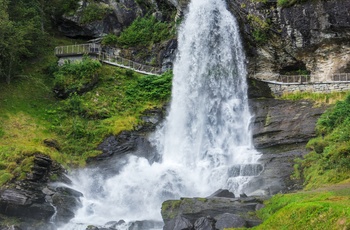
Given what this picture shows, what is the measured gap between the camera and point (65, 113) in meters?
27.1

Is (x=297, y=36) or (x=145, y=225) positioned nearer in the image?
(x=145, y=225)

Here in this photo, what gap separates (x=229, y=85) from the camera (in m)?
28.4

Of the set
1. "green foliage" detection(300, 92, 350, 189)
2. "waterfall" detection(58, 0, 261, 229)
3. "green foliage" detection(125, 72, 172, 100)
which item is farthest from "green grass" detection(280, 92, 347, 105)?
"green foliage" detection(125, 72, 172, 100)

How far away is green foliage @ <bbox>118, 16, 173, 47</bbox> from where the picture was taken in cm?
3238

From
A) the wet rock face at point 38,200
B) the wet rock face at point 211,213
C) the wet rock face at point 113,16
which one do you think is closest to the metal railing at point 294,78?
the wet rock face at point 113,16

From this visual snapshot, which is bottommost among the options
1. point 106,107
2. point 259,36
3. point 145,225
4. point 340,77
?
point 145,225

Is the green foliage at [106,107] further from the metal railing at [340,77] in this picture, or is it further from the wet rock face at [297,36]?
the metal railing at [340,77]

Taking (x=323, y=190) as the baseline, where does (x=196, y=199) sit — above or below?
below

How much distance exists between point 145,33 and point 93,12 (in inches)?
203

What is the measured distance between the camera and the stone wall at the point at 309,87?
86.3ft

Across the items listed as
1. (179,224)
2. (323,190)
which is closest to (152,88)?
(179,224)

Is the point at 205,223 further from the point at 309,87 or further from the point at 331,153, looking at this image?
the point at 309,87

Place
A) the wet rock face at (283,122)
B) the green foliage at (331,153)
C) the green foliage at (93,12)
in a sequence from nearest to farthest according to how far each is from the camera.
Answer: the green foliage at (331,153) < the wet rock face at (283,122) < the green foliage at (93,12)

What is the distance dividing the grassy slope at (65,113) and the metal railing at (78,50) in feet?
3.58
